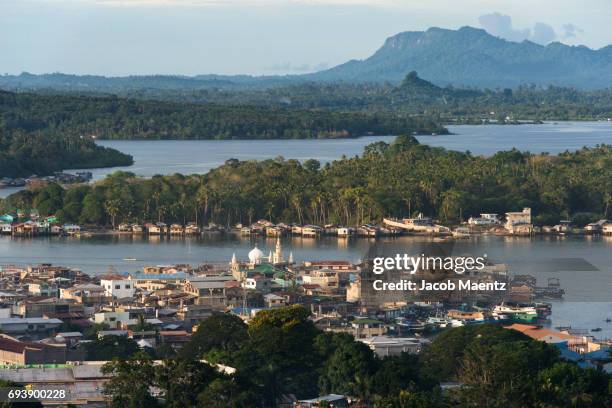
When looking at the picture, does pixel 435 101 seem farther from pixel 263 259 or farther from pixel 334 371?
pixel 334 371

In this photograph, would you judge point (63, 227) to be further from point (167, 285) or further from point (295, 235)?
point (167, 285)

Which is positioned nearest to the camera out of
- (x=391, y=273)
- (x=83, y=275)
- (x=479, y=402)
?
(x=479, y=402)

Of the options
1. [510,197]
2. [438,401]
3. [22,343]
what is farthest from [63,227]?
[438,401]

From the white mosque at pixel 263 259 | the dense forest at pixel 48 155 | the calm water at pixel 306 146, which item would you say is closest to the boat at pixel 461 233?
the white mosque at pixel 263 259

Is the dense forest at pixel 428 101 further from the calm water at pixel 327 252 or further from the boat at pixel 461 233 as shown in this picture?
the calm water at pixel 327 252

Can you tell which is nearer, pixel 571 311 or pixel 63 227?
pixel 571 311

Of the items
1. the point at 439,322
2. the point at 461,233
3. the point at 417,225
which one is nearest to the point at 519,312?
the point at 439,322

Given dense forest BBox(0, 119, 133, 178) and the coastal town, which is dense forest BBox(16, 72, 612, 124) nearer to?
dense forest BBox(0, 119, 133, 178)
